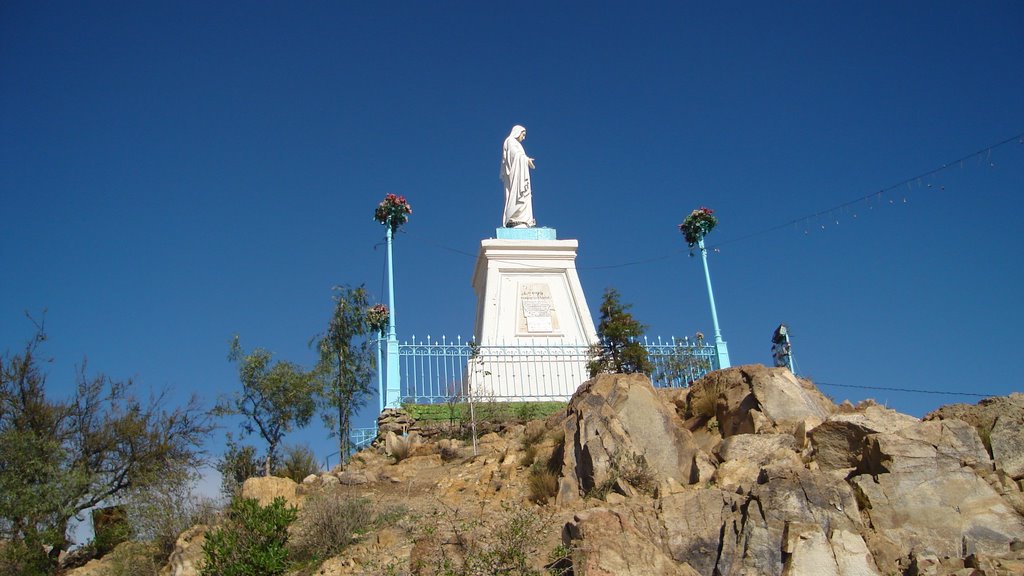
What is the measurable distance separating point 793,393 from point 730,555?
4.15 meters

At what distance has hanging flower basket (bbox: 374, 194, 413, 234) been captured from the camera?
65.6ft

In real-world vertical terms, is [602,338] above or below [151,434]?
above

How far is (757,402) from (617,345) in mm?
4872

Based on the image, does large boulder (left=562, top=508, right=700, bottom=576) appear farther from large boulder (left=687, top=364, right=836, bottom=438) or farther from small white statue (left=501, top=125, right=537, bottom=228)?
small white statue (left=501, top=125, right=537, bottom=228)

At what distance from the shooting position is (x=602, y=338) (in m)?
17.3

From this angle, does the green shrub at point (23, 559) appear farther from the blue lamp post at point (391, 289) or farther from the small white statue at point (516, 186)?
the small white statue at point (516, 186)

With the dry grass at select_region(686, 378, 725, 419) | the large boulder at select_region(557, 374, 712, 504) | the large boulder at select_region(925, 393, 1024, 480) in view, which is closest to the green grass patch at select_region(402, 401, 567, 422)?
the dry grass at select_region(686, 378, 725, 419)

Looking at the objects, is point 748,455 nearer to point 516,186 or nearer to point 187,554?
point 187,554

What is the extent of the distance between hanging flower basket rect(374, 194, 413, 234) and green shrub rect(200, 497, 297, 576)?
33.6 feet

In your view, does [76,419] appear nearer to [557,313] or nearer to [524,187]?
[557,313]

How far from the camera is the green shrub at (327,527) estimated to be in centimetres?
1055

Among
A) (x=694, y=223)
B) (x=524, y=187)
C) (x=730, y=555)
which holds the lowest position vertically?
(x=730, y=555)

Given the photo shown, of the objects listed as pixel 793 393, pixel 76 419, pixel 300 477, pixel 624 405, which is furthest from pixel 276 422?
pixel 793 393

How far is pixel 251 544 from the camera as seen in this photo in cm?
998
